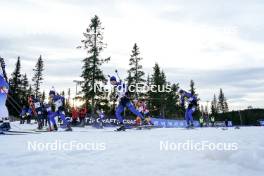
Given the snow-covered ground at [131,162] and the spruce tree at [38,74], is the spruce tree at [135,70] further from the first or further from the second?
the snow-covered ground at [131,162]

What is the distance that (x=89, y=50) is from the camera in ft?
140

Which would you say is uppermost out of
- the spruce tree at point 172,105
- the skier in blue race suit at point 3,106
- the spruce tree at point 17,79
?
the spruce tree at point 17,79

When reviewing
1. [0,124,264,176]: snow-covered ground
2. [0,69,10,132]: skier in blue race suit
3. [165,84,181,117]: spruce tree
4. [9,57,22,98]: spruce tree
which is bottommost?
[0,124,264,176]: snow-covered ground

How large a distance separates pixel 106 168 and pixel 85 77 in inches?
1531

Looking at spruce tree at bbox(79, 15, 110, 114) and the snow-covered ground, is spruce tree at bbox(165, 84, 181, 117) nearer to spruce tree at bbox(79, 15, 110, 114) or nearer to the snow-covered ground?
spruce tree at bbox(79, 15, 110, 114)

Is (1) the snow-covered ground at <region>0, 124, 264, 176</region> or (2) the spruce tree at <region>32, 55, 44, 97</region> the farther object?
(2) the spruce tree at <region>32, 55, 44, 97</region>

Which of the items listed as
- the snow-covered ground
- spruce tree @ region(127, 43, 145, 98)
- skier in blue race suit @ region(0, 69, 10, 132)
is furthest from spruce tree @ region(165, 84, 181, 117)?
the snow-covered ground

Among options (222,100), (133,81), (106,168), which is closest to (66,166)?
(106,168)

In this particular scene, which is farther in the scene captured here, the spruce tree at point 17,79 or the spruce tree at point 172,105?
the spruce tree at point 172,105

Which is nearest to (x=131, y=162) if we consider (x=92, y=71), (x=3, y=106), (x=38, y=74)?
(x=3, y=106)

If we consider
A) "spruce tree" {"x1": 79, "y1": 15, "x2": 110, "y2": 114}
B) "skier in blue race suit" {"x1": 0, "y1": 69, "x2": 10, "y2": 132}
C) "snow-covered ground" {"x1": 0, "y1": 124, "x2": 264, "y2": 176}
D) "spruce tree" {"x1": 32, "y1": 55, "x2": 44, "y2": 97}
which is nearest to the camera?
"snow-covered ground" {"x1": 0, "y1": 124, "x2": 264, "y2": 176}

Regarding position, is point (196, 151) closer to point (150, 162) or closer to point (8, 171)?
point (150, 162)

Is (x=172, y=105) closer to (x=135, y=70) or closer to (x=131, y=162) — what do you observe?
(x=135, y=70)

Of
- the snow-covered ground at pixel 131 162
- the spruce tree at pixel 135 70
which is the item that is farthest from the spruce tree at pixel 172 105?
the snow-covered ground at pixel 131 162
